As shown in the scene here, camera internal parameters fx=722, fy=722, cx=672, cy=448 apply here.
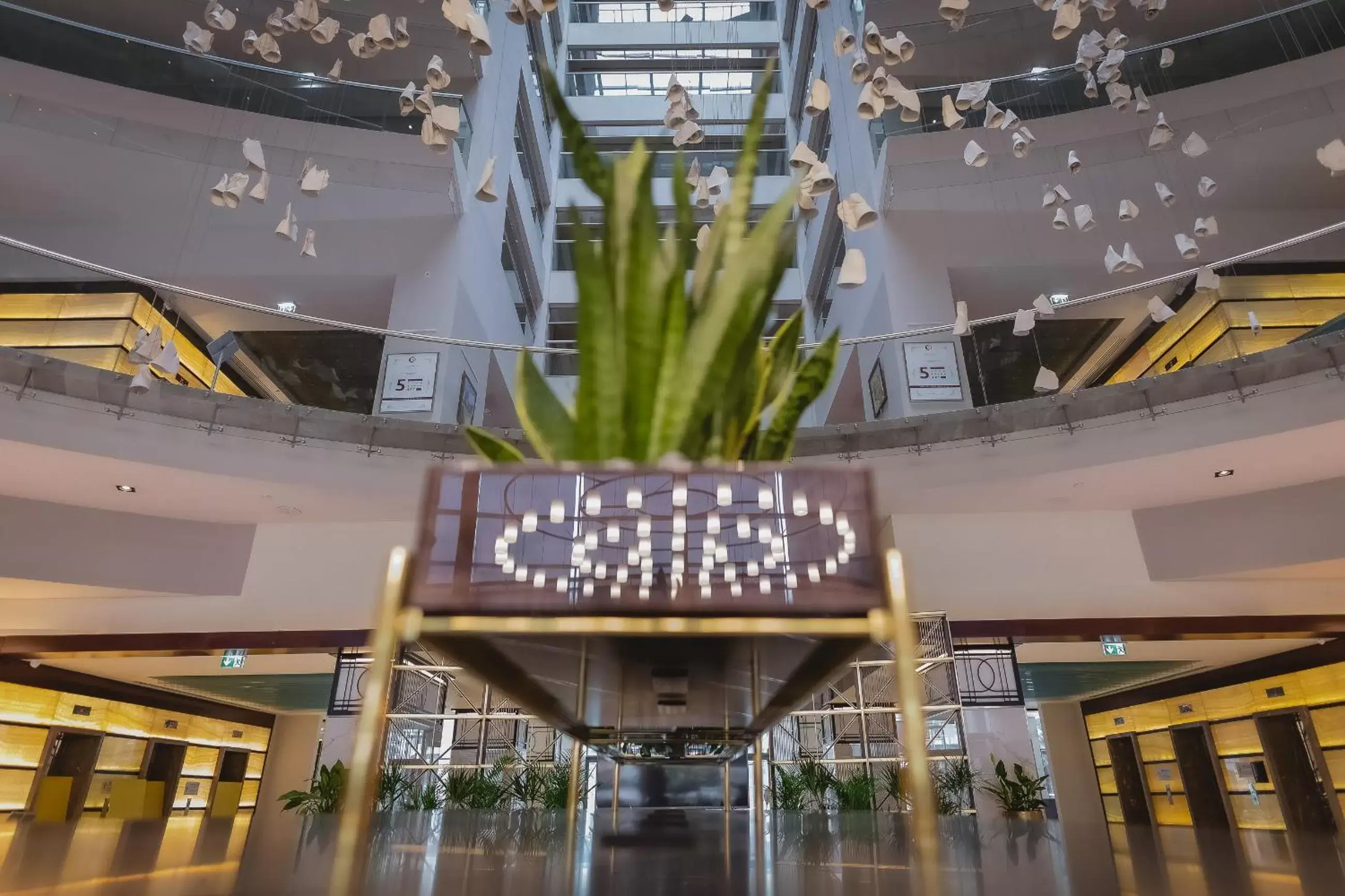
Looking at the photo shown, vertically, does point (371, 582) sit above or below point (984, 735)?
above

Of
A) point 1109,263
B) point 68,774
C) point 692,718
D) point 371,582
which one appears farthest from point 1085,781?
point 68,774

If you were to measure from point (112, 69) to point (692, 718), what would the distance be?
8784 millimetres

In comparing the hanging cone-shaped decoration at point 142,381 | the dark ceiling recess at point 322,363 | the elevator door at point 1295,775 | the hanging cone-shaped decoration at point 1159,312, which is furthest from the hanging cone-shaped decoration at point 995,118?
the elevator door at point 1295,775

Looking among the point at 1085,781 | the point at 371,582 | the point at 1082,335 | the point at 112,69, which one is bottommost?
the point at 1085,781

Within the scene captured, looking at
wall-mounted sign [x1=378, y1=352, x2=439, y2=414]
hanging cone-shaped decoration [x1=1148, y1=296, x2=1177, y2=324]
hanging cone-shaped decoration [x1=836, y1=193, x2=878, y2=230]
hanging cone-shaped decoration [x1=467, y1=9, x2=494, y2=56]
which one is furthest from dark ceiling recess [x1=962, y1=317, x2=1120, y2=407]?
wall-mounted sign [x1=378, y1=352, x2=439, y2=414]

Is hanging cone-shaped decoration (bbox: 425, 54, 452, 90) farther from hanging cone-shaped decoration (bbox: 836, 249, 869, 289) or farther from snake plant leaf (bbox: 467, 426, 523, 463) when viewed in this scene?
snake plant leaf (bbox: 467, 426, 523, 463)

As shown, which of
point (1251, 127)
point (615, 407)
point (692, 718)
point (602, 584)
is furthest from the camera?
point (1251, 127)

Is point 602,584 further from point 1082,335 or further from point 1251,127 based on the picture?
point 1251,127

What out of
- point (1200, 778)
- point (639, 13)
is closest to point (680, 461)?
point (1200, 778)

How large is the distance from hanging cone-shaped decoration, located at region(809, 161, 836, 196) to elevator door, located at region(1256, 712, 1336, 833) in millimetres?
9023

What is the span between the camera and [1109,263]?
4027 mm

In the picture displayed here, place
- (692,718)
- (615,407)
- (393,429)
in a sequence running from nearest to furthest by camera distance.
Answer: (615,407)
(692,718)
(393,429)

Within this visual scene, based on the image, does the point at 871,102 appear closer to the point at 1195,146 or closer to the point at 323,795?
the point at 1195,146

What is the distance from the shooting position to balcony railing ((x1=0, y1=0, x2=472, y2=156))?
6777 millimetres
